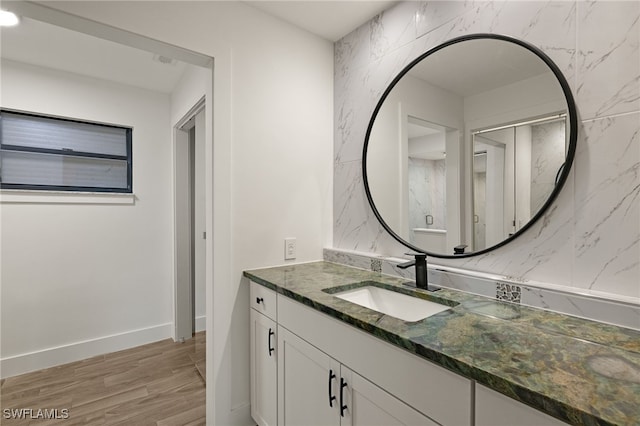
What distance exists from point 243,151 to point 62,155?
2014mm

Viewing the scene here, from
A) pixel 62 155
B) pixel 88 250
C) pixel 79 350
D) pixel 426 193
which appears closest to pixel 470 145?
pixel 426 193

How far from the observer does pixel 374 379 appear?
3.17ft

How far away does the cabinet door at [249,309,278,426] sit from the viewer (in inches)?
58.3

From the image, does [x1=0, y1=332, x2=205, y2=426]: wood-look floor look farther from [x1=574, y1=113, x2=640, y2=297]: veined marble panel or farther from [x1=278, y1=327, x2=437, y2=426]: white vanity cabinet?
[x1=574, y1=113, x2=640, y2=297]: veined marble panel

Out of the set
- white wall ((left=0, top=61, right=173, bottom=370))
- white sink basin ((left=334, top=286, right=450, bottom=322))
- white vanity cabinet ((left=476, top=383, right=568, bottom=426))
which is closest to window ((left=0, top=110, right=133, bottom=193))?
white wall ((left=0, top=61, right=173, bottom=370))

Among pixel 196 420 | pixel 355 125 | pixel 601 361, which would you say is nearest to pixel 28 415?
pixel 196 420

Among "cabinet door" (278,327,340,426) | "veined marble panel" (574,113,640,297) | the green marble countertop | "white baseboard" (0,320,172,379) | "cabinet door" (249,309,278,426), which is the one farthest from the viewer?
"white baseboard" (0,320,172,379)

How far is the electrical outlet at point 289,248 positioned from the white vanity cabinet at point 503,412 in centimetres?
134

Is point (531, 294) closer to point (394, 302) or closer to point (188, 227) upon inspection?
point (394, 302)

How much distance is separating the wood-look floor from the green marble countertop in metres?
1.44

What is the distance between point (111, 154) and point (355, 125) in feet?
7.81

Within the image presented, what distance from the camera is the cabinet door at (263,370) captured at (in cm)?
148

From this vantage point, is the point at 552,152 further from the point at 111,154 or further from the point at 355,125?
the point at 111,154

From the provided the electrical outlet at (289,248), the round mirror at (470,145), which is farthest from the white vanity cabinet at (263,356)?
the round mirror at (470,145)
